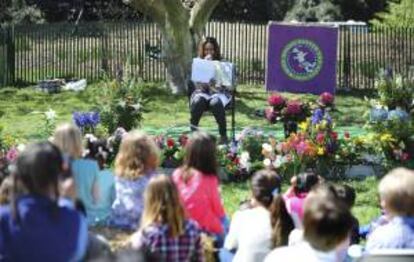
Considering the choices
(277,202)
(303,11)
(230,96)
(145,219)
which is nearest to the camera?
(145,219)

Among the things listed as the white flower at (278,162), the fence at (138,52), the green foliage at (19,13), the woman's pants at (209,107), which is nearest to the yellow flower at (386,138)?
the white flower at (278,162)

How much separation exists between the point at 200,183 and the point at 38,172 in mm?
2092

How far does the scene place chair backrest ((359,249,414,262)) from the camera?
452cm

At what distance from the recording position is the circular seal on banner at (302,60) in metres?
17.8

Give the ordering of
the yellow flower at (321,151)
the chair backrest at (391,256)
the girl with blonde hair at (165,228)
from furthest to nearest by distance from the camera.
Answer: the yellow flower at (321,151), the girl with blonde hair at (165,228), the chair backrest at (391,256)

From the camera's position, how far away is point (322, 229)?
4.38 meters

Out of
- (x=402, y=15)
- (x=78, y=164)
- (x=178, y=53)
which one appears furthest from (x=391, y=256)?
(x=402, y=15)

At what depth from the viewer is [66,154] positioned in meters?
6.05

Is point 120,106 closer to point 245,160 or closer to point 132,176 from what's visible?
point 245,160

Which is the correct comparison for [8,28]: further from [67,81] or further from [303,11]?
[303,11]

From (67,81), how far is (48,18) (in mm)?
12725

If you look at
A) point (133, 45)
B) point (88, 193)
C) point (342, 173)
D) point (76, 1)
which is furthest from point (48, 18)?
point (88, 193)

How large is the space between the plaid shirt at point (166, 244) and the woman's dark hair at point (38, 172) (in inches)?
35.6

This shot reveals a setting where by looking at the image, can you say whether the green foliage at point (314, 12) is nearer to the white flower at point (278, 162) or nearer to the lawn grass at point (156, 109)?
the lawn grass at point (156, 109)
